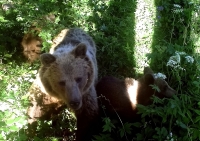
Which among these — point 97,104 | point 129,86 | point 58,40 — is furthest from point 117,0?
point 97,104

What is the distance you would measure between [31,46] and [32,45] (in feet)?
0.09

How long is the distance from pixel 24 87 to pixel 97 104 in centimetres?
118

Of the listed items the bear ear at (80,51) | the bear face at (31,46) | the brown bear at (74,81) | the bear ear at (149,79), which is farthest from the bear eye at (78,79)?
the bear face at (31,46)

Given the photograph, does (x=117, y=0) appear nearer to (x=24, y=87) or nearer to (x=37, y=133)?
(x=24, y=87)

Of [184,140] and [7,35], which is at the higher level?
[7,35]

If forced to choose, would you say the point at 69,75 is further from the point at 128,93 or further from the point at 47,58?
the point at 128,93

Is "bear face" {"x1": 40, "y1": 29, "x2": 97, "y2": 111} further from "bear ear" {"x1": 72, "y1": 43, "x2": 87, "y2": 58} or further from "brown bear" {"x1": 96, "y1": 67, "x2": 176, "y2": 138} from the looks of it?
"brown bear" {"x1": 96, "y1": 67, "x2": 176, "y2": 138}

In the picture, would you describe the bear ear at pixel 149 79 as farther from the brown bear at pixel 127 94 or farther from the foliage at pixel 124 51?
the foliage at pixel 124 51

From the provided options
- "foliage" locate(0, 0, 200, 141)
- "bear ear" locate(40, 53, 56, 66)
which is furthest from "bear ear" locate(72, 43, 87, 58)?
"foliage" locate(0, 0, 200, 141)

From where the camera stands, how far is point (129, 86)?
4930 mm

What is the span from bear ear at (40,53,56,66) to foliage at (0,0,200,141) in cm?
56

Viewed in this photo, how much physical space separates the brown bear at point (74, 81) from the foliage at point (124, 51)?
34 cm

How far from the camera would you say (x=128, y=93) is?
190 inches

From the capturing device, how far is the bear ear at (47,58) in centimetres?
404
